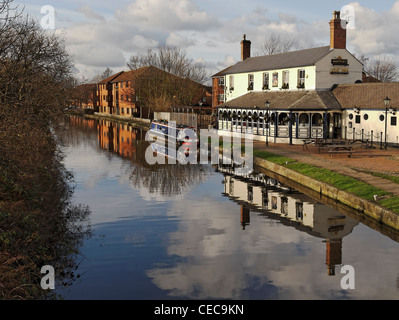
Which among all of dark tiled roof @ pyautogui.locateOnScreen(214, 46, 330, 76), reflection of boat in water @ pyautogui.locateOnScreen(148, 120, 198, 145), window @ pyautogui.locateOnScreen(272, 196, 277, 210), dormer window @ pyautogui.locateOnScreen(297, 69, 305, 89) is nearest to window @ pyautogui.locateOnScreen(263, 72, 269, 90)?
dark tiled roof @ pyautogui.locateOnScreen(214, 46, 330, 76)

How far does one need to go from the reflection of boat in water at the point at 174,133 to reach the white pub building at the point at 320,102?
3790 millimetres

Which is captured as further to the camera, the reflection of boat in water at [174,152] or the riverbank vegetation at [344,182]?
the reflection of boat in water at [174,152]

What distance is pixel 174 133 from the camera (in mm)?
39625

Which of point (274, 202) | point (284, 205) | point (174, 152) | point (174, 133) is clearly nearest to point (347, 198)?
point (284, 205)

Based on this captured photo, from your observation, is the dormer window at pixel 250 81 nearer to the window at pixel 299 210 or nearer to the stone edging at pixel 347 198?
the stone edging at pixel 347 198

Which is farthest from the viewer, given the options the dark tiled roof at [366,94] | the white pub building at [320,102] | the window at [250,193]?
the white pub building at [320,102]

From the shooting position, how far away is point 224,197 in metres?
19.2

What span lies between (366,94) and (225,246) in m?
23.0

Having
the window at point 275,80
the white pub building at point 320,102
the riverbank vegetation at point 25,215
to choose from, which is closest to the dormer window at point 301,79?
the white pub building at point 320,102

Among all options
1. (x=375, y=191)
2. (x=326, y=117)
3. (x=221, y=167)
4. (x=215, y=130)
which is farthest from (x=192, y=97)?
(x=375, y=191)

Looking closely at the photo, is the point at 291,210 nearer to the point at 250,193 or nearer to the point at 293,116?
the point at 250,193

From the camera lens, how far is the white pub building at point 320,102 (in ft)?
101

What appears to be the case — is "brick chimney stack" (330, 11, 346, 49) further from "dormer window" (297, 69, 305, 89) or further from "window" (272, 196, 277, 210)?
"window" (272, 196, 277, 210)

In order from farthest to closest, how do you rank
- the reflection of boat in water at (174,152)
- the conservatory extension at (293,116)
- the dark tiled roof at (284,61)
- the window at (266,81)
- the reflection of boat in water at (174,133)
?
1. the window at (266,81)
2. the reflection of boat in water at (174,133)
3. the dark tiled roof at (284,61)
4. the conservatory extension at (293,116)
5. the reflection of boat in water at (174,152)
